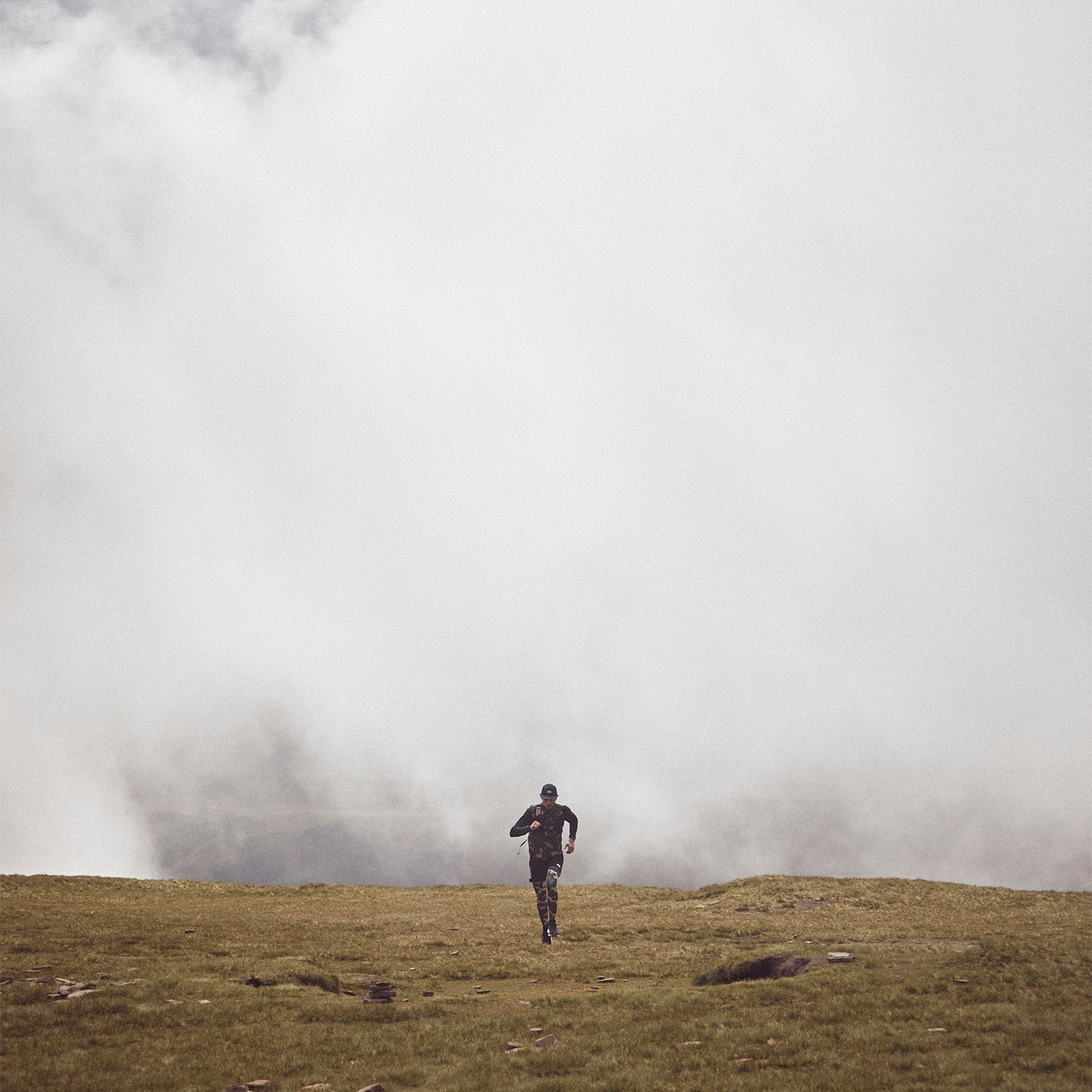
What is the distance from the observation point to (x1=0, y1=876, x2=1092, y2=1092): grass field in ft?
43.5

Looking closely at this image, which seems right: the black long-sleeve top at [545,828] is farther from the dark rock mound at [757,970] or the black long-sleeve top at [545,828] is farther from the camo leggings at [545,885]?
the dark rock mound at [757,970]

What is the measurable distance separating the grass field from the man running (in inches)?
47.4

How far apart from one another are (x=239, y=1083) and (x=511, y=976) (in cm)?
1178

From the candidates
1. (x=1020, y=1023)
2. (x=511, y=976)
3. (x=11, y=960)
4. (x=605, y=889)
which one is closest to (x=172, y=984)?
(x=11, y=960)

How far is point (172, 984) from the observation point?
63.8ft

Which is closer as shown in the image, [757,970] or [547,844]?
[757,970]

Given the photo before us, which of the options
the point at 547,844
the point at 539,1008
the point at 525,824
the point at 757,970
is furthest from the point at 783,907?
the point at 539,1008

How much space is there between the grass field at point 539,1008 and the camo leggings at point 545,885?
43.4 inches

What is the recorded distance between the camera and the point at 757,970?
70.4ft

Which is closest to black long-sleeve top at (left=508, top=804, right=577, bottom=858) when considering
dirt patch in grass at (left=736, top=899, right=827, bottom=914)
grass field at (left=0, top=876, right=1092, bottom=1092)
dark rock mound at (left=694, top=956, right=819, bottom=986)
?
grass field at (left=0, top=876, right=1092, bottom=1092)

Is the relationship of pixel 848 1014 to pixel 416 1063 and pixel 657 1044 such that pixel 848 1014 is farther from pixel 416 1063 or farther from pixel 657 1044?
pixel 416 1063

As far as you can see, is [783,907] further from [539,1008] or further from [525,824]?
[539,1008]

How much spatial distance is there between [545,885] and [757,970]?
1083cm

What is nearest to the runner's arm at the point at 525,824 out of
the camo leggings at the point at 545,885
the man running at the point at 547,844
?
the man running at the point at 547,844
